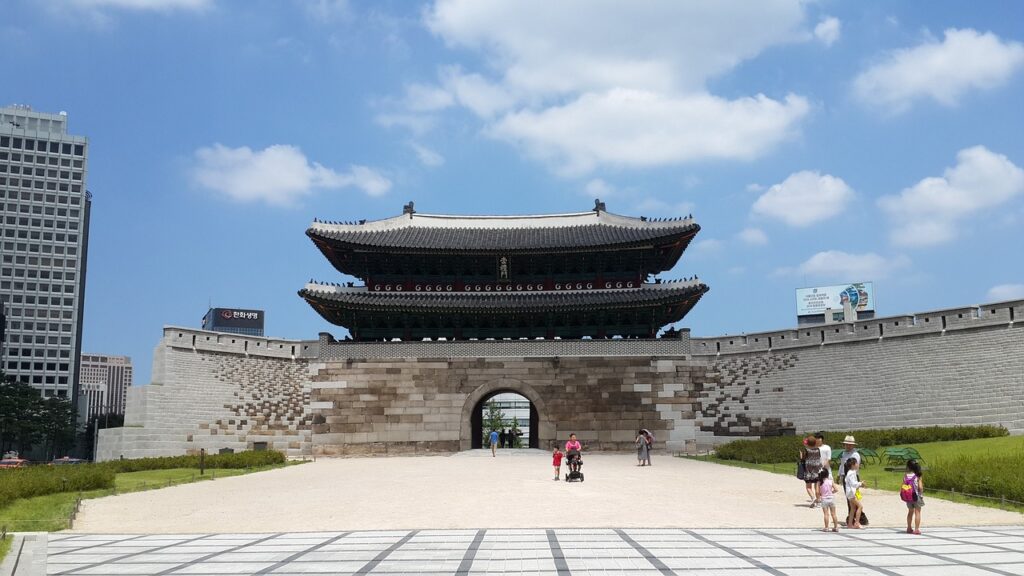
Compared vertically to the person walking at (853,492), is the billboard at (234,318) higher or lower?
higher

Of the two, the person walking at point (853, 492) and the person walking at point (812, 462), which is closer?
the person walking at point (853, 492)

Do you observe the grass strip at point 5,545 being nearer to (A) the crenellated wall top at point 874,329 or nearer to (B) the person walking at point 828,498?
(B) the person walking at point 828,498

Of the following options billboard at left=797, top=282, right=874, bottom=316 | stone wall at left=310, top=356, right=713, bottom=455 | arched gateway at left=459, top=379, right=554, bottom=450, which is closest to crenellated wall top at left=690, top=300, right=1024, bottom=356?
stone wall at left=310, top=356, right=713, bottom=455

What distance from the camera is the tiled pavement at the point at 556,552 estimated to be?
9.74 m

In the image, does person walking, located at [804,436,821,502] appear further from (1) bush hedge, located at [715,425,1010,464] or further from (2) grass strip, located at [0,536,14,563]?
(2) grass strip, located at [0,536,14,563]

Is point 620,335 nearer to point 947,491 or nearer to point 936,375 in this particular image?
point 936,375

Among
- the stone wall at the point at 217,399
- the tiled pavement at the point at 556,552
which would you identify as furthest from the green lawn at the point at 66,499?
the stone wall at the point at 217,399

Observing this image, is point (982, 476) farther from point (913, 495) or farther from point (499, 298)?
point (499, 298)

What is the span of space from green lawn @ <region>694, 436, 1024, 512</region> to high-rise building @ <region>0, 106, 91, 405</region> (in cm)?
9563

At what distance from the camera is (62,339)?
3893 inches

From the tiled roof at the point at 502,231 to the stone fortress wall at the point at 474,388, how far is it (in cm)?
482

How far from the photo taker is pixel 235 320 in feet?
384

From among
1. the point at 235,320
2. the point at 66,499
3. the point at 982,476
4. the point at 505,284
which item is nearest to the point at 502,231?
the point at 505,284

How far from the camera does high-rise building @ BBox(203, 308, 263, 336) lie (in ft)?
376
